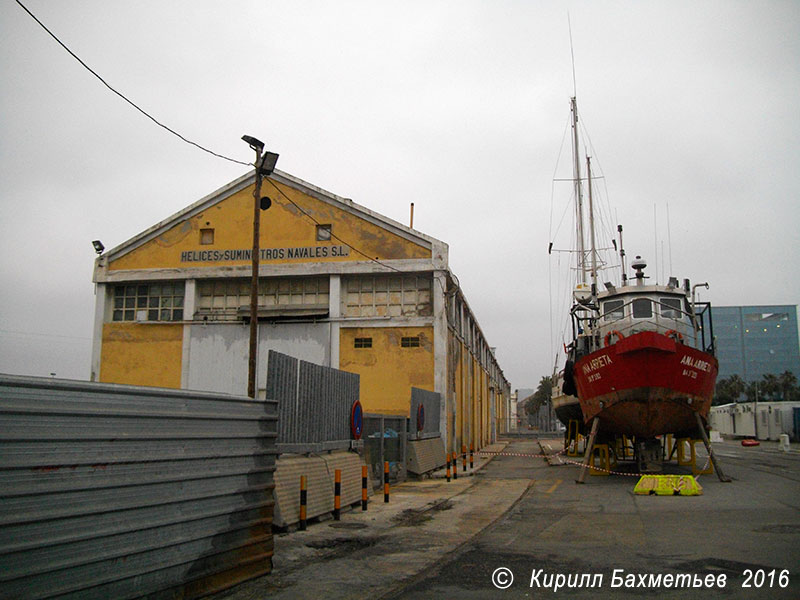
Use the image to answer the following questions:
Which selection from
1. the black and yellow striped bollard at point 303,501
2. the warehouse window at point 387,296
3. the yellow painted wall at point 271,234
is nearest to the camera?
the black and yellow striped bollard at point 303,501

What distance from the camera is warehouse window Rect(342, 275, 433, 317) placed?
26.8 meters

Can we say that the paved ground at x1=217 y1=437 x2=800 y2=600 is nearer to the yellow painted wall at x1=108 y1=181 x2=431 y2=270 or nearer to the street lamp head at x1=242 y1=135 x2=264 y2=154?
the street lamp head at x1=242 y1=135 x2=264 y2=154

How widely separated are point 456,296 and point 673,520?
20.6m

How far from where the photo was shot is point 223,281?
28.6 metres

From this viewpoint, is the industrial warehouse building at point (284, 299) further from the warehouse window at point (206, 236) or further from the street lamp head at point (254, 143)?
the street lamp head at point (254, 143)

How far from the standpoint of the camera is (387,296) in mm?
27047

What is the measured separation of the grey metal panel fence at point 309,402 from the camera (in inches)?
400

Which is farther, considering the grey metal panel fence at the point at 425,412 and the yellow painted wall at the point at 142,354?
the yellow painted wall at the point at 142,354

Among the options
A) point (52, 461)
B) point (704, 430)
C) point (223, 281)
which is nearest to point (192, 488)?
point (52, 461)

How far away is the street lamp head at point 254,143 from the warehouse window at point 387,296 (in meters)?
11.1

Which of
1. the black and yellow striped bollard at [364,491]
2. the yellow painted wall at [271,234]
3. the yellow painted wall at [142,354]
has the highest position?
the yellow painted wall at [271,234]

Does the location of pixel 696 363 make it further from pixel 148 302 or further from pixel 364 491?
pixel 148 302

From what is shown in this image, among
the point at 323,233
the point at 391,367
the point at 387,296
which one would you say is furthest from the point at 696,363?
the point at 323,233

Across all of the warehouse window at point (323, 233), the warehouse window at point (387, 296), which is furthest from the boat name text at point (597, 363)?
the warehouse window at point (323, 233)
